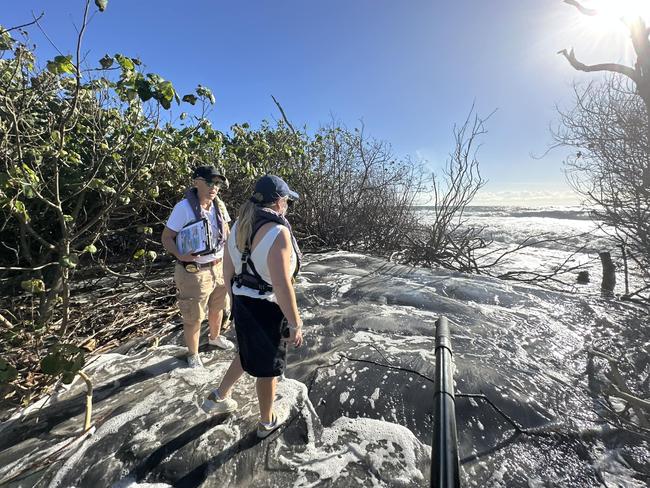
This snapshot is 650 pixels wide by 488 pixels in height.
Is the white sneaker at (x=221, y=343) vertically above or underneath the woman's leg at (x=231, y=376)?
underneath

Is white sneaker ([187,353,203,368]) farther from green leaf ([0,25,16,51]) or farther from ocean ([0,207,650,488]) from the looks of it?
green leaf ([0,25,16,51])

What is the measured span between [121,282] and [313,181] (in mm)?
6169

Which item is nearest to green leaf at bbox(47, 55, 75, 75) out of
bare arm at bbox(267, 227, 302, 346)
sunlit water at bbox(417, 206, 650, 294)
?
bare arm at bbox(267, 227, 302, 346)

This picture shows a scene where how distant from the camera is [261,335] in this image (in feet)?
7.26

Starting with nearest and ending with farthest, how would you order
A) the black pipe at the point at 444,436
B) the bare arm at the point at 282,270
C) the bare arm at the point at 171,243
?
the black pipe at the point at 444,436, the bare arm at the point at 282,270, the bare arm at the point at 171,243

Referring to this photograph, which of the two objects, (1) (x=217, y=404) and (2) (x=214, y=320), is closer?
(1) (x=217, y=404)

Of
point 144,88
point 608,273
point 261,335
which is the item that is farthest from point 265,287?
point 608,273

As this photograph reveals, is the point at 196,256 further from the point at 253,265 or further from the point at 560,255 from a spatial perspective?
the point at 560,255

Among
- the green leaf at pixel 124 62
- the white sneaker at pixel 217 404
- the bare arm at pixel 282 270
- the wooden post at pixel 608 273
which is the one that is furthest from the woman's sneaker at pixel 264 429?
the wooden post at pixel 608 273

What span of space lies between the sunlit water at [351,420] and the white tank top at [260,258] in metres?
1.02

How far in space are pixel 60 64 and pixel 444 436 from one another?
141 inches

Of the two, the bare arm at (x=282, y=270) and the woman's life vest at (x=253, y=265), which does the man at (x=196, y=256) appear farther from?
the bare arm at (x=282, y=270)

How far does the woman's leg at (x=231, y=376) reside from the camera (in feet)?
8.18

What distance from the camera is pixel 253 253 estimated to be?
2.13 metres
